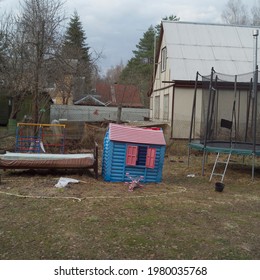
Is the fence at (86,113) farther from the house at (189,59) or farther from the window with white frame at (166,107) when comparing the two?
the house at (189,59)

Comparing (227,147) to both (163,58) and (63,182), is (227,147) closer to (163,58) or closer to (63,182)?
(63,182)

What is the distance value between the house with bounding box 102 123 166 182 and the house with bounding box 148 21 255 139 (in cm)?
689

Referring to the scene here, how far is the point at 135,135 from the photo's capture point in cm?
787

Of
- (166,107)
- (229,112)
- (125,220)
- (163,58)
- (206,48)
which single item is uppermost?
(206,48)

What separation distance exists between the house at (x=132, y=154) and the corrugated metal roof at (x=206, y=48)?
292 inches

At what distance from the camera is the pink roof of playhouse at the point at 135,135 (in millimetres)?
7708

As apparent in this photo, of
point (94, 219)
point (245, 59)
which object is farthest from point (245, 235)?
point (245, 59)

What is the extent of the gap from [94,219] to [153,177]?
3.22m

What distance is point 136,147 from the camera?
25.2 feet

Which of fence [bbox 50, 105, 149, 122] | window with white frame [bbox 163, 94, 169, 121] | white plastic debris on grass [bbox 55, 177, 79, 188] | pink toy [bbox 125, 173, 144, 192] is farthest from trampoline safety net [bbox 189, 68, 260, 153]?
fence [bbox 50, 105, 149, 122]

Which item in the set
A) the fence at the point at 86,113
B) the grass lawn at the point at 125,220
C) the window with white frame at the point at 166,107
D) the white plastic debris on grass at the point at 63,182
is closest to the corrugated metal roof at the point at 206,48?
the window with white frame at the point at 166,107

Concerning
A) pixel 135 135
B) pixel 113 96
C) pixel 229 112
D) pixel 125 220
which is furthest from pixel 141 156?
pixel 113 96

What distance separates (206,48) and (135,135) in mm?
10175
